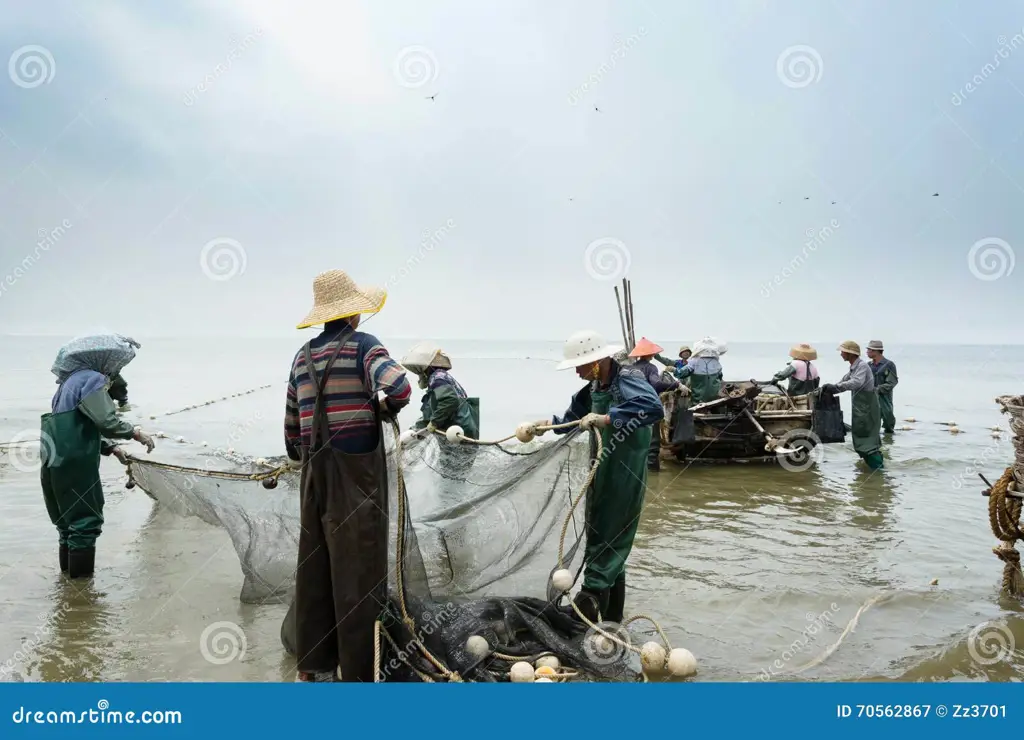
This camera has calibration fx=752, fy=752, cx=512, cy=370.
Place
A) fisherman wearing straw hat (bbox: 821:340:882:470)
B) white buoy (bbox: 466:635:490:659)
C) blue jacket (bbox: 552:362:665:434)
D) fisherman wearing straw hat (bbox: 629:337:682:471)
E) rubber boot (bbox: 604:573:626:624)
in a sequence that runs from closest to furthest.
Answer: white buoy (bbox: 466:635:490:659) → blue jacket (bbox: 552:362:665:434) → rubber boot (bbox: 604:573:626:624) → fisherman wearing straw hat (bbox: 821:340:882:470) → fisherman wearing straw hat (bbox: 629:337:682:471)

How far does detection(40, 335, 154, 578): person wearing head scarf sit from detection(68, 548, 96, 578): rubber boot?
0.48ft

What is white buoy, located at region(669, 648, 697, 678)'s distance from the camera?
377 centimetres

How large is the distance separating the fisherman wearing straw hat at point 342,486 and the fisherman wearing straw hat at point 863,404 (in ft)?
22.5

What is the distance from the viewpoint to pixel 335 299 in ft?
11.7

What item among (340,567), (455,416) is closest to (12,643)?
(340,567)

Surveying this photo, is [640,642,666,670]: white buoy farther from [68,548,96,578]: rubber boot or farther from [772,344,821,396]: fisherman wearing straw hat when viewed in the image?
[772,344,821,396]: fisherman wearing straw hat

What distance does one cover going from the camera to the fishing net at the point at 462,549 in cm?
361

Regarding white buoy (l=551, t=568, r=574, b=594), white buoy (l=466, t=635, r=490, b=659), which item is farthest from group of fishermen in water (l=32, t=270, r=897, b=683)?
white buoy (l=466, t=635, r=490, b=659)

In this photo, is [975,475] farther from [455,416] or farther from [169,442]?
[169,442]

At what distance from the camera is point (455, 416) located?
19.8 ft

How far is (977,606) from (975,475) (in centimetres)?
595

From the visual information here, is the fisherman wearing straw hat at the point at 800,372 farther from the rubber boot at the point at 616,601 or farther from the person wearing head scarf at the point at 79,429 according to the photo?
the person wearing head scarf at the point at 79,429

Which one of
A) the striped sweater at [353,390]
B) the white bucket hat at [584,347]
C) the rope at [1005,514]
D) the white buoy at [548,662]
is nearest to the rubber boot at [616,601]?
the white buoy at [548,662]

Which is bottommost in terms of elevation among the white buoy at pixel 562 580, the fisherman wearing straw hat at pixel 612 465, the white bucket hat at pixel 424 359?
the white buoy at pixel 562 580
